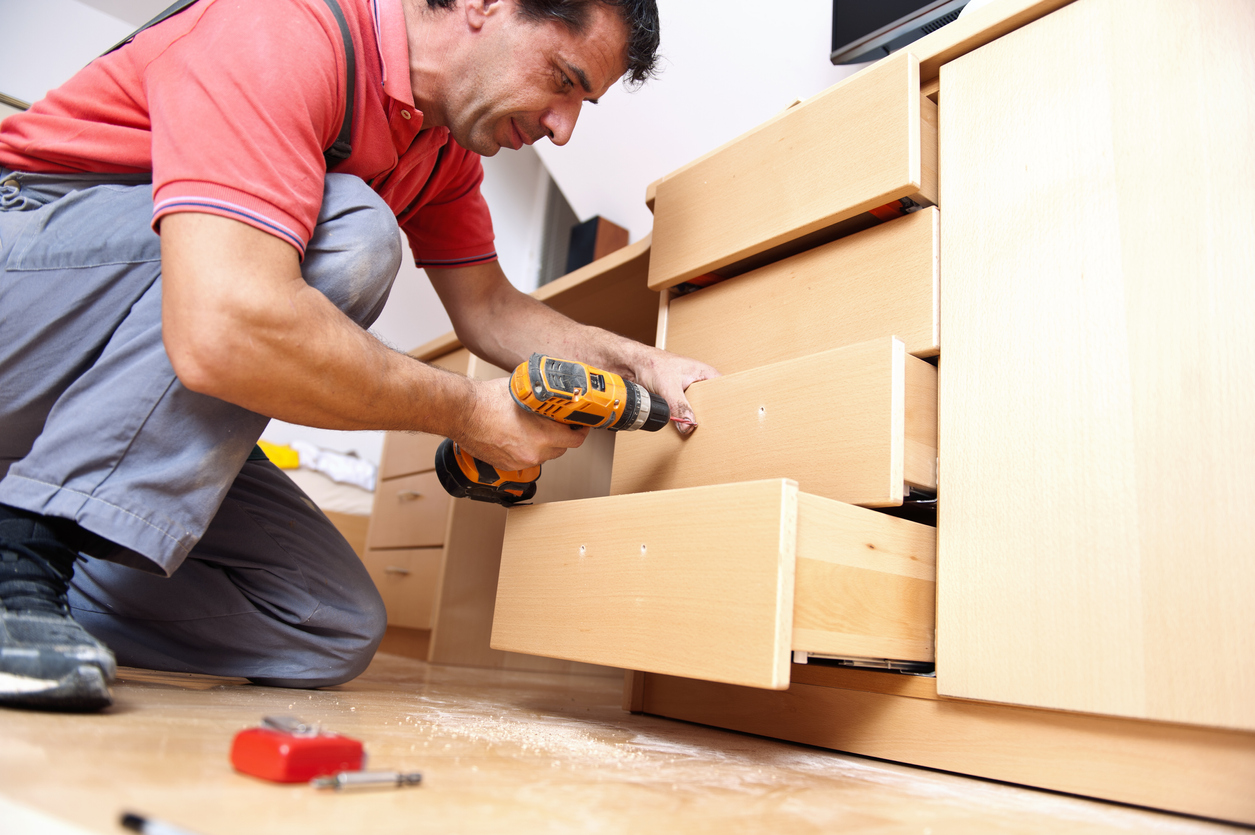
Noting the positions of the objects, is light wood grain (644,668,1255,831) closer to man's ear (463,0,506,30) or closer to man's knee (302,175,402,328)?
man's knee (302,175,402,328)

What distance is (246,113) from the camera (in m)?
0.72

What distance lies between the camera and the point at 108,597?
106 cm

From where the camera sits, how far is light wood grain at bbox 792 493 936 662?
0.67 m

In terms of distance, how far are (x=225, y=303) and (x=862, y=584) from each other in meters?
0.62

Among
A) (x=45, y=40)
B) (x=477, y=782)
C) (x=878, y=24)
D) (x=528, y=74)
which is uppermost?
(x=45, y=40)

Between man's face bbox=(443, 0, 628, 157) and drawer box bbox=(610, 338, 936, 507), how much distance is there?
16.4 inches

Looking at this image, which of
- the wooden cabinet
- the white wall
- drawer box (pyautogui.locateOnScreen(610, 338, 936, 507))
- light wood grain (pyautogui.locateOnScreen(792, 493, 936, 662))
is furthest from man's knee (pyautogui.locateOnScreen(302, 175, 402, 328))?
the white wall

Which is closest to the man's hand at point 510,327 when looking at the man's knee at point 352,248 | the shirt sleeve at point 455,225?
the shirt sleeve at point 455,225

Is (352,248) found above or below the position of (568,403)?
above

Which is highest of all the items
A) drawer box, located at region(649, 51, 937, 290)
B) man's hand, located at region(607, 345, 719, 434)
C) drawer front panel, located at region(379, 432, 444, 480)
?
drawer box, located at region(649, 51, 937, 290)

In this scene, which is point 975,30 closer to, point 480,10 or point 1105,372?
point 1105,372

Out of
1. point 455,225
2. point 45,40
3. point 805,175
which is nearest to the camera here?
point 805,175

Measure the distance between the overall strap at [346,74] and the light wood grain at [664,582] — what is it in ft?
1.56

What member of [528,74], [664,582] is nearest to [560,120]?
[528,74]
